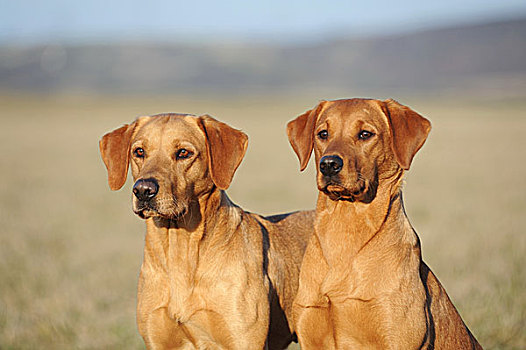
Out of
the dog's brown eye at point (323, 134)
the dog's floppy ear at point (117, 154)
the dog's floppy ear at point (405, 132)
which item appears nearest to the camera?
the dog's floppy ear at point (405, 132)

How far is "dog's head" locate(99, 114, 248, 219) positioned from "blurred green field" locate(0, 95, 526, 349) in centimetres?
267

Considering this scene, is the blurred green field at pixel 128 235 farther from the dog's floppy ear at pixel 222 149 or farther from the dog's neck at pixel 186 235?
the dog's floppy ear at pixel 222 149

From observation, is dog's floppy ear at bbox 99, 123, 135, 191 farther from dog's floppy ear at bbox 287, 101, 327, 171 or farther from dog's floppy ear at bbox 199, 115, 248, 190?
dog's floppy ear at bbox 287, 101, 327, 171

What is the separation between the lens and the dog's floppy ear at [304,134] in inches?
198

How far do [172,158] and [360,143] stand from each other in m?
1.51

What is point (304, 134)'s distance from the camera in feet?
16.6

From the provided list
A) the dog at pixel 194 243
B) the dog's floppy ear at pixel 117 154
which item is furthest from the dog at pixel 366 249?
the dog's floppy ear at pixel 117 154

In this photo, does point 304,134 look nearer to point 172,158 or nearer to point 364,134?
point 364,134

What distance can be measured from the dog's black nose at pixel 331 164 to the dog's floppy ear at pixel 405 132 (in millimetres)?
542

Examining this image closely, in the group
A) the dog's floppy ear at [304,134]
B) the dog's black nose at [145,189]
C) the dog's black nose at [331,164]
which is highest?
the dog's floppy ear at [304,134]

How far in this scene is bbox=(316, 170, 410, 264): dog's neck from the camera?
15.5 feet

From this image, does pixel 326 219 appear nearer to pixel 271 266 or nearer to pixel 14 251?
pixel 271 266

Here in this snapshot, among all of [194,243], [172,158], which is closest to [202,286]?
[194,243]

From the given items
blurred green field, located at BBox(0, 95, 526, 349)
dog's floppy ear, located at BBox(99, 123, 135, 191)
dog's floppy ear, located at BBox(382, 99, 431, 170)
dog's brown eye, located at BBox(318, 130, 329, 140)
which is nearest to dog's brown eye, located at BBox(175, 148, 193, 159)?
dog's floppy ear, located at BBox(99, 123, 135, 191)
